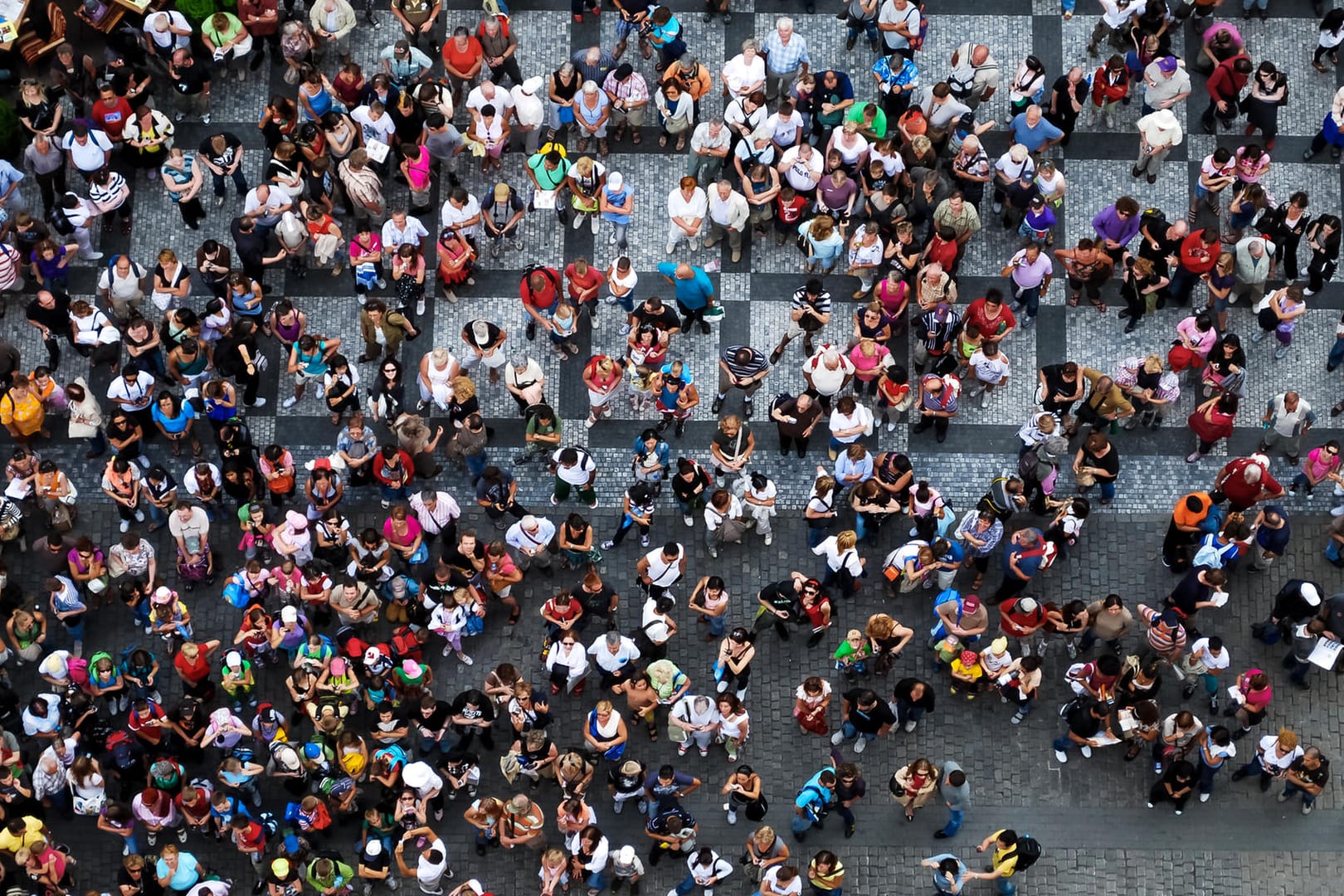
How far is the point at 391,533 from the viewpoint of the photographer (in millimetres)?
22719

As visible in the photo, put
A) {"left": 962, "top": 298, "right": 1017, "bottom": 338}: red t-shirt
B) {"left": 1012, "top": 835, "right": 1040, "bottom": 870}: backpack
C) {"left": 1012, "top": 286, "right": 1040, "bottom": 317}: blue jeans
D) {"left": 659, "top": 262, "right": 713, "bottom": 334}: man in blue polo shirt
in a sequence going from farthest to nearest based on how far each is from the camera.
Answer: {"left": 1012, "top": 286, "right": 1040, "bottom": 317}: blue jeans < {"left": 659, "top": 262, "right": 713, "bottom": 334}: man in blue polo shirt < {"left": 962, "top": 298, "right": 1017, "bottom": 338}: red t-shirt < {"left": 1012, "top": 835, "right": 1040, "bottom": 870}: backpack

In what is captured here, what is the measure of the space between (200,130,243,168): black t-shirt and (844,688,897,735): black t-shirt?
37.3ft

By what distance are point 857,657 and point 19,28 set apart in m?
15.1

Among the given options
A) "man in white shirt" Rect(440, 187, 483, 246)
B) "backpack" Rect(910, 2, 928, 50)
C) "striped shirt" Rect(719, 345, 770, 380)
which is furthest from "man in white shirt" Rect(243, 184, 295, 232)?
"backpack" Rect(910, 2, 928, 50)

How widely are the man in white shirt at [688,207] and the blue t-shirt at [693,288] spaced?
1.87 ft

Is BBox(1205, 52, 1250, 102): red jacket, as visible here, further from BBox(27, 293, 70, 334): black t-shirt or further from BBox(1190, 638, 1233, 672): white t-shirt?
BBox(27, 293, 70, 334): black t-shirt

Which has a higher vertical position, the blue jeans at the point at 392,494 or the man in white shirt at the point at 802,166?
the man in white shirt at the point at 802,166

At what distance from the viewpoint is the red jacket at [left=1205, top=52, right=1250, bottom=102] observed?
84.5ft

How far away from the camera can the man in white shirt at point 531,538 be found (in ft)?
74.4

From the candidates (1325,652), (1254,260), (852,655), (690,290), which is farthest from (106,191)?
(1325,652)

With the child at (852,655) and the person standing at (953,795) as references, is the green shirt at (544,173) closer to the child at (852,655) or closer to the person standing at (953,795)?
the child at (852,655)

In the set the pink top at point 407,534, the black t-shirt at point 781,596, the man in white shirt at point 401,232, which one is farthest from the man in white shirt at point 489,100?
the black t-shirt at point 781,596

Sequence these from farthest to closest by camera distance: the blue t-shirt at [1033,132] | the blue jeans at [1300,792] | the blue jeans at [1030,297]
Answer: the blue t-shirt at [1033,132] < the blue jeans at [1030,297] < the blue jeans at [1300,792]

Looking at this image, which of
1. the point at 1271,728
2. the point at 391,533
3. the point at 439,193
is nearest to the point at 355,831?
the point at 391,533
